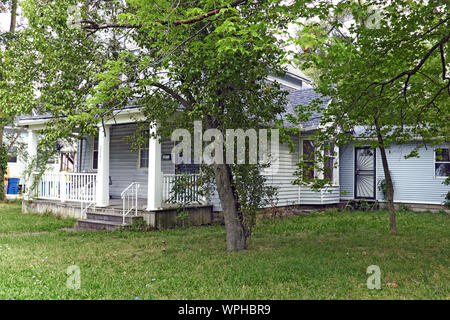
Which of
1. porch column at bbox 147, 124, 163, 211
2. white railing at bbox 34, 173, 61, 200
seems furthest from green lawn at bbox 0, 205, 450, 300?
white railing at bbox 34, 173, 61, 200

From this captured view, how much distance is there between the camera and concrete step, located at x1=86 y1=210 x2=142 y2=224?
34.8ft

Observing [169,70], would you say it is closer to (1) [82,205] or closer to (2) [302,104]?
(1) [82,205]

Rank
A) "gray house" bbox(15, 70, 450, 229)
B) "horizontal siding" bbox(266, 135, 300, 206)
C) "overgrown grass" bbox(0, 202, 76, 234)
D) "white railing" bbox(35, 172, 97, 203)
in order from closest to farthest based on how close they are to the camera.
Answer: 1. "overgrown grass" bbox(0, 202, 76, 234)
2. "gray house" bbox(15, 70, 450, 229)
3. "white railing" bbox(35, 172, 97, 203)
4. "horizontal siding" bbox(266, 135, 300, 206)

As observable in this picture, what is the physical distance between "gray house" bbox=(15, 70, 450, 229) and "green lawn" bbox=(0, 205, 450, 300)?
3.79ft

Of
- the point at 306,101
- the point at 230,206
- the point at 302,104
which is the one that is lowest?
the point at 230,206

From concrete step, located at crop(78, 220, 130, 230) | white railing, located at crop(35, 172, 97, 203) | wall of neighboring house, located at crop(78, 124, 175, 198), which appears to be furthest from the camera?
wall of neighboring house, located at crop(78, 124, 175, 198)

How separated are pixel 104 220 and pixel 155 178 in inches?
76.1

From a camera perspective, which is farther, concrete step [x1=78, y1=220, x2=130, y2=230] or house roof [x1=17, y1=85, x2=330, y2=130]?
house roof [x1=17, y1=85, x2=330, y2=130]

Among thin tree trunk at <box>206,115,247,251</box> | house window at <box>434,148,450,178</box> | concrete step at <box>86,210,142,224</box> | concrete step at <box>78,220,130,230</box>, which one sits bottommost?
concrete step at <box>78,220,130,230</box>

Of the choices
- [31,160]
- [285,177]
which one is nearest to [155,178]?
[285,177]

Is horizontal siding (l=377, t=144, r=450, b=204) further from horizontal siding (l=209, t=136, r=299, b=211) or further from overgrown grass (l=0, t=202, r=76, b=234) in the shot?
overgrown grass (l=0, t=202, r=76, b=234)

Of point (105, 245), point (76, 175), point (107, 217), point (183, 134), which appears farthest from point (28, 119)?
point (183, 134)

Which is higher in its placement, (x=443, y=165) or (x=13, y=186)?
(x=443, y=165)

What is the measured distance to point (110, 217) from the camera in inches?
436
